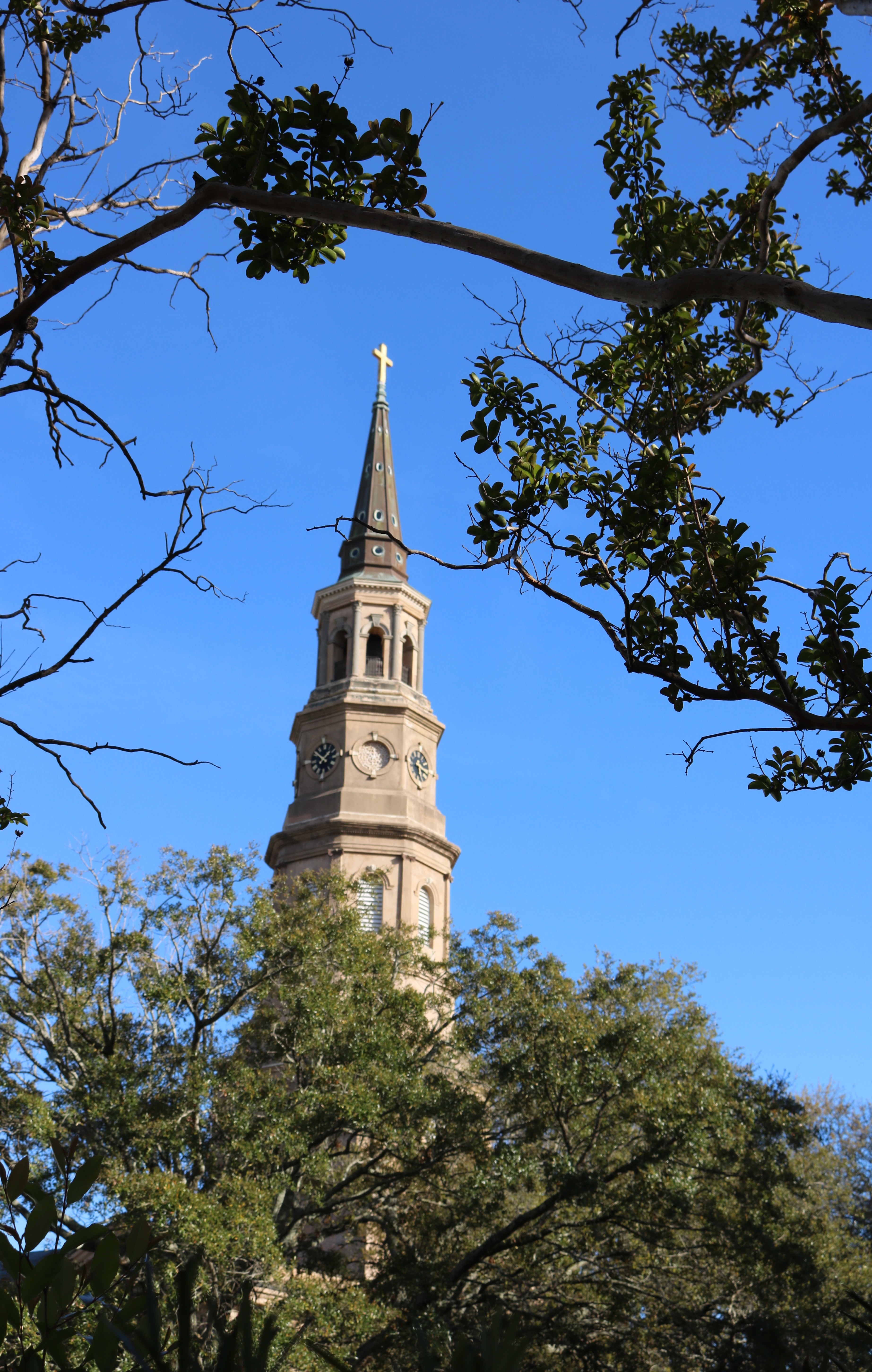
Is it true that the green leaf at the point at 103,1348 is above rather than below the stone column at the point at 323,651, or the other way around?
below

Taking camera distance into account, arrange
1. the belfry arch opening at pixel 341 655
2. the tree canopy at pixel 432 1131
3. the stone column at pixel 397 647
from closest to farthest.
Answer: the tree canopy at pixel 432 1131 → the stone column at pixel 397 647 → the belfry arch opening at pixel 341 655

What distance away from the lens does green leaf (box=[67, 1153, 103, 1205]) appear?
9.04ft

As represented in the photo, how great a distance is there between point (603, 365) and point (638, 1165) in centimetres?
1572

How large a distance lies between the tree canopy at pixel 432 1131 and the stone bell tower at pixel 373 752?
39.7ft

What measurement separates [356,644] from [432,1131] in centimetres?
2319

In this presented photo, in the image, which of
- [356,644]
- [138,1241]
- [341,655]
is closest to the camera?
[138,1241]

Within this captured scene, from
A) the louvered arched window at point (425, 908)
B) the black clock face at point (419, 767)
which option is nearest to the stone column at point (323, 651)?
the black clock face at point (419, 767)

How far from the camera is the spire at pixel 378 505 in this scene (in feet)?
149

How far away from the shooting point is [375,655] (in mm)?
43719

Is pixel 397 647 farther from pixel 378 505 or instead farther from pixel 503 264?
pixel 503 264

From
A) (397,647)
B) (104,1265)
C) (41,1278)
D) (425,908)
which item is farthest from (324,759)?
(41,1278)

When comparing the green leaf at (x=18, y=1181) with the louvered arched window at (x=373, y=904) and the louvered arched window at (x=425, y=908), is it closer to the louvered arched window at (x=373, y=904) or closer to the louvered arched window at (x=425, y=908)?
the louvered arched window at (x=373, y=904)

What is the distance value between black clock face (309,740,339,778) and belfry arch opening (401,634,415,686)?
4006 mm

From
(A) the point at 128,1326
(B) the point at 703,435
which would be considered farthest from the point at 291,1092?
(A) the point at 128,1326
